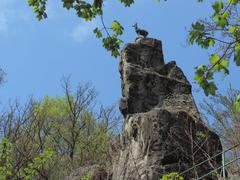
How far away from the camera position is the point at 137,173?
567 inches

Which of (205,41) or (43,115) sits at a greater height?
(43,115)

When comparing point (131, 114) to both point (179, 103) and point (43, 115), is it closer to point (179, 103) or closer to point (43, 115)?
point (179, 103)

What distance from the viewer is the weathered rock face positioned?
46.2ft

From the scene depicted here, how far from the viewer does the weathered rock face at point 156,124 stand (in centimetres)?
1407

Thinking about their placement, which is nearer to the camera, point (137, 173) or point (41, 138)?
point (137, 173)

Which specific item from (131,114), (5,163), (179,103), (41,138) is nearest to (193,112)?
(179,103)

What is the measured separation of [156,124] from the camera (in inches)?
582

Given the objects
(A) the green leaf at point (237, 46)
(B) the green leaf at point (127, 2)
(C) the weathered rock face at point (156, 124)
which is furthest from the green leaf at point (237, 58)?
(C) the weathered rock face at point (156, 124)

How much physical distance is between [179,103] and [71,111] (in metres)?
13.1

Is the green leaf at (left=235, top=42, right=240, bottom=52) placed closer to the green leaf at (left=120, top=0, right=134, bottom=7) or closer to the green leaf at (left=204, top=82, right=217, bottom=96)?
the green leaf at (left=204, top=82, right=217, bottom=96)

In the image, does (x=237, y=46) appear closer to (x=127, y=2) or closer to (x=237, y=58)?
(x=237, y=58)

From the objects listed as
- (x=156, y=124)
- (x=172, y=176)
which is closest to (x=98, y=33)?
(x=172, y=176)

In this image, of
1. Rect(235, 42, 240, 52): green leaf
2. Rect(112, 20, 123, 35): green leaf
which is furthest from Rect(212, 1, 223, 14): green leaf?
Rect(112, 20, 123, 35): green leaf

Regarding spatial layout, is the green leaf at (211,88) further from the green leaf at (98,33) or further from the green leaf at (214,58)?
the green leaf at (98,33)
